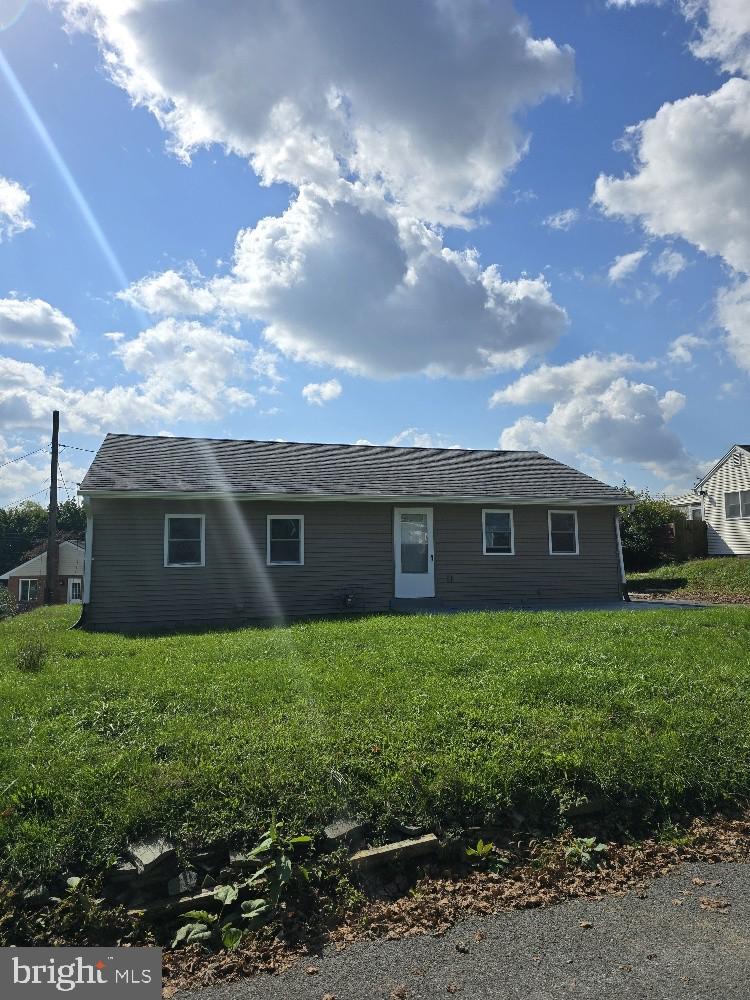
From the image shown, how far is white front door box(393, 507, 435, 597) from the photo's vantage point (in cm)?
1484

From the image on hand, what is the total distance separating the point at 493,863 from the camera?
3867mm

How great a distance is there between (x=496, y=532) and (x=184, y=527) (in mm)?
7256

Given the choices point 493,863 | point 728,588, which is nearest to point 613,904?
point 493,863

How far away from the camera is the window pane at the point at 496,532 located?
15.5 m

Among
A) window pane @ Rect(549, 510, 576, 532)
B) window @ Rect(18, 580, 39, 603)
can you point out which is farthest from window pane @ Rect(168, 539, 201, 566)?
window @ Rect(18, 580, 39, 603)

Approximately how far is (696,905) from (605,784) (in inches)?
41.5

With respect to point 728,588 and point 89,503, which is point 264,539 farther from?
point 728,588

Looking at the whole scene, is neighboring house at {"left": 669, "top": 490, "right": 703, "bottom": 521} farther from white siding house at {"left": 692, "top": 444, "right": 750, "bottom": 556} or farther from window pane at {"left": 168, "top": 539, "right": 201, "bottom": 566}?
window pane at {"left": 168, "top": 539, "right": 201, "bottom": 566}

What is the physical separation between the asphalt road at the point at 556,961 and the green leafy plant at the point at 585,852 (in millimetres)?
369

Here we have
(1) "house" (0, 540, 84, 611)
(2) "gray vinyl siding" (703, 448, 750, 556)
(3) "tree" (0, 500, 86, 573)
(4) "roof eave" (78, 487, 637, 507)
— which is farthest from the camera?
(3) "tree" (0, 500, 86, 573)

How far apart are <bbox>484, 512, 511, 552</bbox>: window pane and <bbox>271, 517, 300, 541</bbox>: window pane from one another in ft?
15.0

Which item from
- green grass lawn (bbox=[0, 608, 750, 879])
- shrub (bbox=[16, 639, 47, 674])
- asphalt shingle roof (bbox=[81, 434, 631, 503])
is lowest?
green grass lawn (bbox=[0, 608, 750, 879])

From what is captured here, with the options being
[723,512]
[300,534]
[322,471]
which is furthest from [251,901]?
[723,512]

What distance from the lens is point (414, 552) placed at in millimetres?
15070
